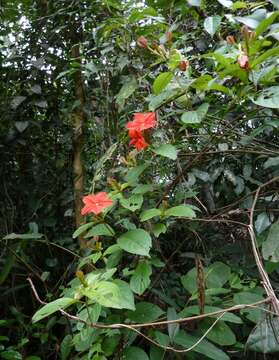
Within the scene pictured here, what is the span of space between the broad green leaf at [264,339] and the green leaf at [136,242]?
13.3 inches

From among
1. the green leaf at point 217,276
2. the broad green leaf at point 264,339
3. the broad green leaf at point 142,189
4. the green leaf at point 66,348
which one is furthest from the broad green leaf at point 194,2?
the green leaf at point 66,348

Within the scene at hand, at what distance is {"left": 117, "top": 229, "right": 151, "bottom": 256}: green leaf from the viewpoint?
949 mm

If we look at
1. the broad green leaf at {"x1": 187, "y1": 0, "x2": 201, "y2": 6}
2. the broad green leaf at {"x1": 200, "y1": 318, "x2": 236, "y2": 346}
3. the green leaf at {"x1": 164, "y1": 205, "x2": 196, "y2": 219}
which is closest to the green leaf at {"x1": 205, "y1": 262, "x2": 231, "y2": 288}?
the broad green leaf at {"x1": 200, "y1": 318, "x2": 236, "y2": 346}

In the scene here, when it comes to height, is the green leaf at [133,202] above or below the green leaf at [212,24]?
below

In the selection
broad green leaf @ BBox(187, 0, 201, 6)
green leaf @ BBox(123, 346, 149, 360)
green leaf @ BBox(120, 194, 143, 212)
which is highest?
broad green leaf @ BBox(187, 0, 201, 6)

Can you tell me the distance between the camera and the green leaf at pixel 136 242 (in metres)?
0.95

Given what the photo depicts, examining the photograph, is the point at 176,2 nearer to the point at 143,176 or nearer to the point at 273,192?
the point at 143,176

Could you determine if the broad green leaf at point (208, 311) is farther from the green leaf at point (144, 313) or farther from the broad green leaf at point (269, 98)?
the broad green leaf at point (269, 98)

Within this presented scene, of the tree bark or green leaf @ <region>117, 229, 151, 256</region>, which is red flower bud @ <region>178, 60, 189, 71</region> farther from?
the tree bark

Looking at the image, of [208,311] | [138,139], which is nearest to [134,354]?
[208,311]

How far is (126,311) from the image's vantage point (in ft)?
3.50

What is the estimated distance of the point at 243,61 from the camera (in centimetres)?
92

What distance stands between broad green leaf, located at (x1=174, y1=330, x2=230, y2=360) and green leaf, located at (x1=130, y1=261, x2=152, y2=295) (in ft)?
0.55

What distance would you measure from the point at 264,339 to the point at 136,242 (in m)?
0.39
